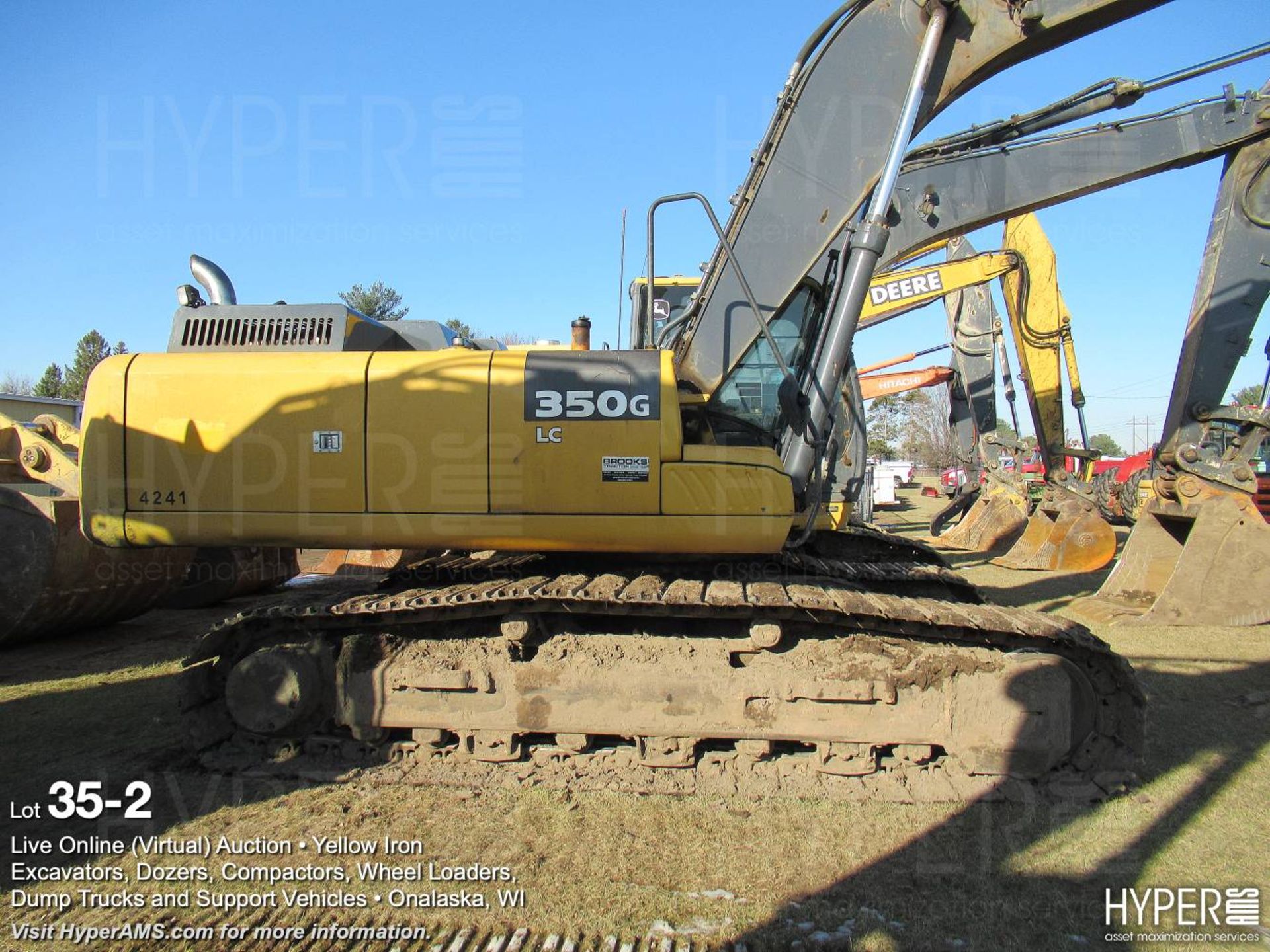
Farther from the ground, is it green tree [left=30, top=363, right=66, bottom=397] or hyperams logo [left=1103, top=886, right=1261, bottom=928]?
green tree [left=30, top=363, right=66, bottom=397]

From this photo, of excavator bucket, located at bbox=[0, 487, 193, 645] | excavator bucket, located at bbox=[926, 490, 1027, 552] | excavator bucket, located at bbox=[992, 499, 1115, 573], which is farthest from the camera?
excavator bucket, located at bbox=[926, 490, 1027, 552]

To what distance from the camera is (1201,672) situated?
→ 5.99 meters

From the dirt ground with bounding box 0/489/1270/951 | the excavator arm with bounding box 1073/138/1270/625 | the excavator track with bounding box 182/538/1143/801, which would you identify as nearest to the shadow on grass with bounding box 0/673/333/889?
the dirt ground with bounding box 0/489/1270/951

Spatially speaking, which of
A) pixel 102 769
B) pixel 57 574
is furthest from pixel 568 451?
pixel 57 574

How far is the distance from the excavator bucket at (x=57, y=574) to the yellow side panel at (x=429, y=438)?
12.4 ft

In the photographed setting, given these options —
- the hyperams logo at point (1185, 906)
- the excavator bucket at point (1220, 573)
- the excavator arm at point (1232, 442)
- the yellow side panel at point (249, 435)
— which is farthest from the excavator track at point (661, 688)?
the excavator arm at point (1232, 442)

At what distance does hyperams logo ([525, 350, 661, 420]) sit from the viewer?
404 centimetres

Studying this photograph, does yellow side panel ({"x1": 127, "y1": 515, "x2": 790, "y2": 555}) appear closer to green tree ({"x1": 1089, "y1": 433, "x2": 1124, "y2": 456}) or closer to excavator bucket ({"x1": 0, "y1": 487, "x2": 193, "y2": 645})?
excavator bucket ({"x1": 0, "y1": 487, "x2": 193, "y2": 645})

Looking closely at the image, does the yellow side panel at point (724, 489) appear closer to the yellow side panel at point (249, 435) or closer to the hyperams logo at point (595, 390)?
the hyperams logo at point (595, 390)

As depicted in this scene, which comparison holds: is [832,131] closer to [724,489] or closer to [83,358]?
[724,489]

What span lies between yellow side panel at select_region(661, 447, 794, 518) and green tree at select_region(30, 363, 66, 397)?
136ft

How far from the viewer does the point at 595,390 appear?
160 inches

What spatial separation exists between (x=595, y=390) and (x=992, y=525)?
40.1ft

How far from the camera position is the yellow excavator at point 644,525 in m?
4.01
